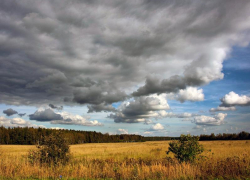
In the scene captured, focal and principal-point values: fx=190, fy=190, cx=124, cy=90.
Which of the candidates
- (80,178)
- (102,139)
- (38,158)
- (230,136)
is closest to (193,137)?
(80,178)

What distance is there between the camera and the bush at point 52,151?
1366cm

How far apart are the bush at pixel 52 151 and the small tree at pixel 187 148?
802 cm

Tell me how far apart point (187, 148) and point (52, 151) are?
9.62 meters

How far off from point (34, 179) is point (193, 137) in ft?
33.3

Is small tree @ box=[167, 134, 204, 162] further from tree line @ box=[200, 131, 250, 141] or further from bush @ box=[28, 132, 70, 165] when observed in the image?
tree line @ box=[200, 131, 250, 141]

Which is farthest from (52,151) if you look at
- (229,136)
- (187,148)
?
(229,136)

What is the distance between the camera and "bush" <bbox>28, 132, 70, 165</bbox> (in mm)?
13662

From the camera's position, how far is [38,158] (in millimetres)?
13719

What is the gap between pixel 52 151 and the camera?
1388cm

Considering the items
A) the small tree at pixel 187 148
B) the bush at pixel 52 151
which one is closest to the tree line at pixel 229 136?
the small tree at pixel 187 148

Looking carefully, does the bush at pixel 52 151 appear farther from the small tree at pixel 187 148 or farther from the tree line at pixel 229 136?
the tree line at pixel 229 136

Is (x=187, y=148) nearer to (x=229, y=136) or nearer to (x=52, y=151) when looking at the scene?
(x=52, y=151)

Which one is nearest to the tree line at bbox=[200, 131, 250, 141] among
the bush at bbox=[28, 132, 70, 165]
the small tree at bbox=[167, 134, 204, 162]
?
the small tree at bbox=[167, 134, 204, 162]

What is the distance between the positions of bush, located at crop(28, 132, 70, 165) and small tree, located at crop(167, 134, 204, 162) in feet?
26.3
